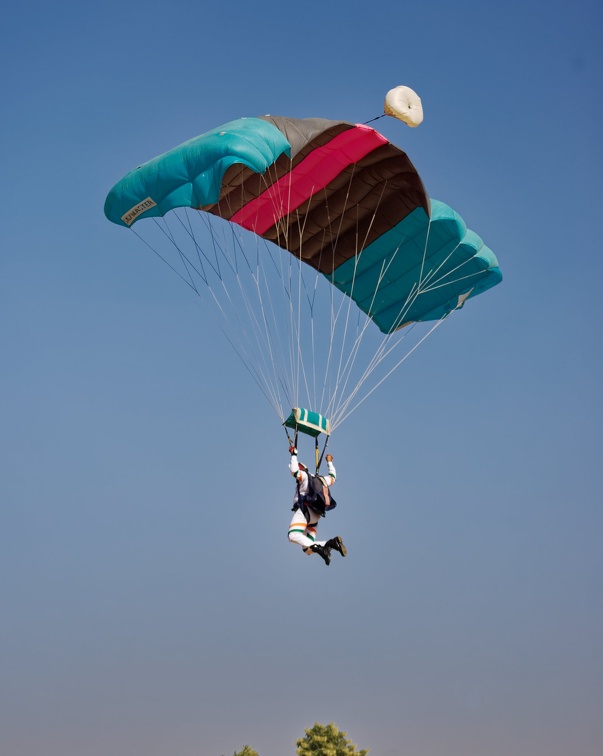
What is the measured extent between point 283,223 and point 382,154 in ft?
7.23

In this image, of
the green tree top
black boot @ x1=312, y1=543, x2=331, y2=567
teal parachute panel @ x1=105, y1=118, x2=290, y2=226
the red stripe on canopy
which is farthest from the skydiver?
the green tree top

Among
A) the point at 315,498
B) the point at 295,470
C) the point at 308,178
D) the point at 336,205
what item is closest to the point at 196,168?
the point at 308,178

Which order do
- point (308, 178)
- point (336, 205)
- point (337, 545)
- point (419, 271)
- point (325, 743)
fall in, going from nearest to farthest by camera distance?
point (337, 545)
point (308, 178)
point (336, 205)
point (419, 271)
point (325, 743)

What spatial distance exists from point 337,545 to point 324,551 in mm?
224

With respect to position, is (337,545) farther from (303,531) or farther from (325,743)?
(325,743)

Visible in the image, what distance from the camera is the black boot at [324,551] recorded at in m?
12.2

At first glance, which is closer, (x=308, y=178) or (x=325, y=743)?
(x=308, y=178)

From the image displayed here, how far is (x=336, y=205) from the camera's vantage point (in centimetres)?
1592

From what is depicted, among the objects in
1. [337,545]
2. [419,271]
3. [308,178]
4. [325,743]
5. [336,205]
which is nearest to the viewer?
[337,545]

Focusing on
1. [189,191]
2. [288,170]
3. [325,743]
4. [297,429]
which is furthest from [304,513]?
[325,743]

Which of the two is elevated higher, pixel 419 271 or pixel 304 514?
pixel 419 271

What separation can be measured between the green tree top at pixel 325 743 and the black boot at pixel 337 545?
51.8ft

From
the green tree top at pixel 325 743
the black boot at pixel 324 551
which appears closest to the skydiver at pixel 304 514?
the black boot at pixel 324 551

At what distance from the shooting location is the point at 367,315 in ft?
57.1
